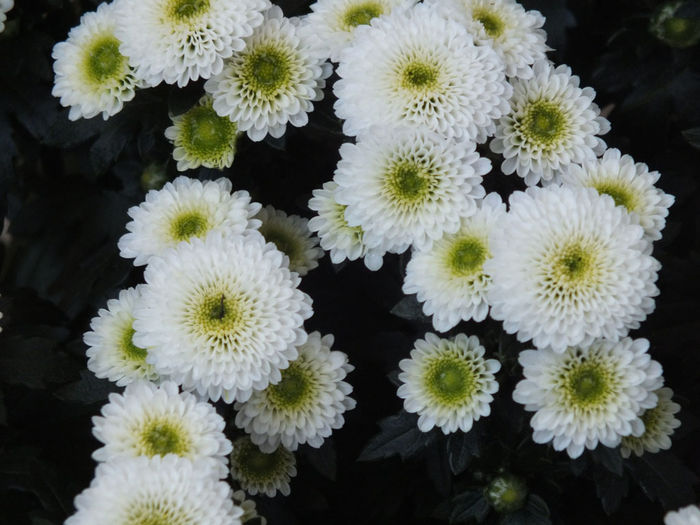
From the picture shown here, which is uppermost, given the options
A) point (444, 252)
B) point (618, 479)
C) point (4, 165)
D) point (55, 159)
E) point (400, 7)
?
point (400, 7)

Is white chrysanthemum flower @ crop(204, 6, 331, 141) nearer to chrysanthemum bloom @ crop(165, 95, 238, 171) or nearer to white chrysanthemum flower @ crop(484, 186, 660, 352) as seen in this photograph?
chrysanthemum bloom @ crop(165, 95, 238, 171)

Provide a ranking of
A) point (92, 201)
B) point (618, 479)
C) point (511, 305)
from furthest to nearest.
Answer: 1. point (92, 201)
2. point (618, 479)
3. point (511, 305)

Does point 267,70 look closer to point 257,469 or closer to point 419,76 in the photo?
point 419,76

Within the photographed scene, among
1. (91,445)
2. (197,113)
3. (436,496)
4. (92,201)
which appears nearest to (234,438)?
(91,445)

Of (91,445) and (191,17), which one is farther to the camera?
(91,445)

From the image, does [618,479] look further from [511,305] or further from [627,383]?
[511,305]

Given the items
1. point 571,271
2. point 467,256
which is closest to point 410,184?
point 467,256

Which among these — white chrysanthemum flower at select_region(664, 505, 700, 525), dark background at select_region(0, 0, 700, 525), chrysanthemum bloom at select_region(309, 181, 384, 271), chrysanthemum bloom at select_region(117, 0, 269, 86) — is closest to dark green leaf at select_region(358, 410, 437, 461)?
dark background at select_region(0, 0, 700, 525)
